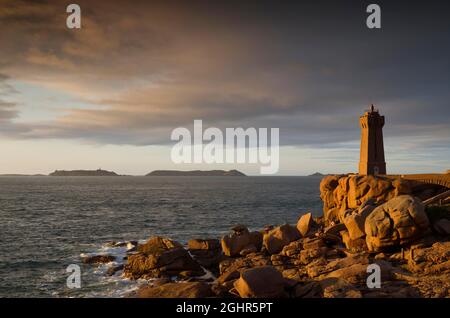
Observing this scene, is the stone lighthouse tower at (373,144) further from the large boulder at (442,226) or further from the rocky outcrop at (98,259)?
the rocky outcrop at (98,259)

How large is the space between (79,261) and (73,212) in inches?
1679

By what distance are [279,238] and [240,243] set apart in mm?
4007

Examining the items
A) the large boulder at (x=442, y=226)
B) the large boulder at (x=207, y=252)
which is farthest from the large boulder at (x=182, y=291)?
the large boulder at (x=442, y=226)

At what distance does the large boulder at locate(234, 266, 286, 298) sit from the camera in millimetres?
19953

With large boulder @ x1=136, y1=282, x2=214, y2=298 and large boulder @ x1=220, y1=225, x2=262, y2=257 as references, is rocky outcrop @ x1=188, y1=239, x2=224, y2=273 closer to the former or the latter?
large boulder @ x1=220, y1=225, x2=262, y2=257

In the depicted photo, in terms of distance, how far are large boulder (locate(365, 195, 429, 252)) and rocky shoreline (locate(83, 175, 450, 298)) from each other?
0.24ft

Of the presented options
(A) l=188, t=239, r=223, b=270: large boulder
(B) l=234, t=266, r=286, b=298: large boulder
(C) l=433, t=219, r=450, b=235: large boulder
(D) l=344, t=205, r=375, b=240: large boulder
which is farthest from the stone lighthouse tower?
(B) l=234, t=266, r=286, b=298: large boulder

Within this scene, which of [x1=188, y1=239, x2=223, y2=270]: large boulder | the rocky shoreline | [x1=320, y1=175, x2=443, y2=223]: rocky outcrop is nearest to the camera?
the rocky shoreline

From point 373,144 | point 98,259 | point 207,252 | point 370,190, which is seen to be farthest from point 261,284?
point 373,144

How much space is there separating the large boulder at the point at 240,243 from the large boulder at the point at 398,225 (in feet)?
37.7

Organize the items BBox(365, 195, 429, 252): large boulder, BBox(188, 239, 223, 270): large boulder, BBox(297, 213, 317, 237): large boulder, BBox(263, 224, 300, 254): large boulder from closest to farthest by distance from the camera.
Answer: BBox(365, 195, 429, 252): large boulder < BBox(263, 224, 300, 254): large boulder < BBox(188, 239, 223, 270): large boulder < BBox(297, 213, 317, 237): large boulder

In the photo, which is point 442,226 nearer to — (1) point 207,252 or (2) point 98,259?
(1) point 207,252

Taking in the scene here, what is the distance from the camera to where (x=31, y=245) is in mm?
44594
